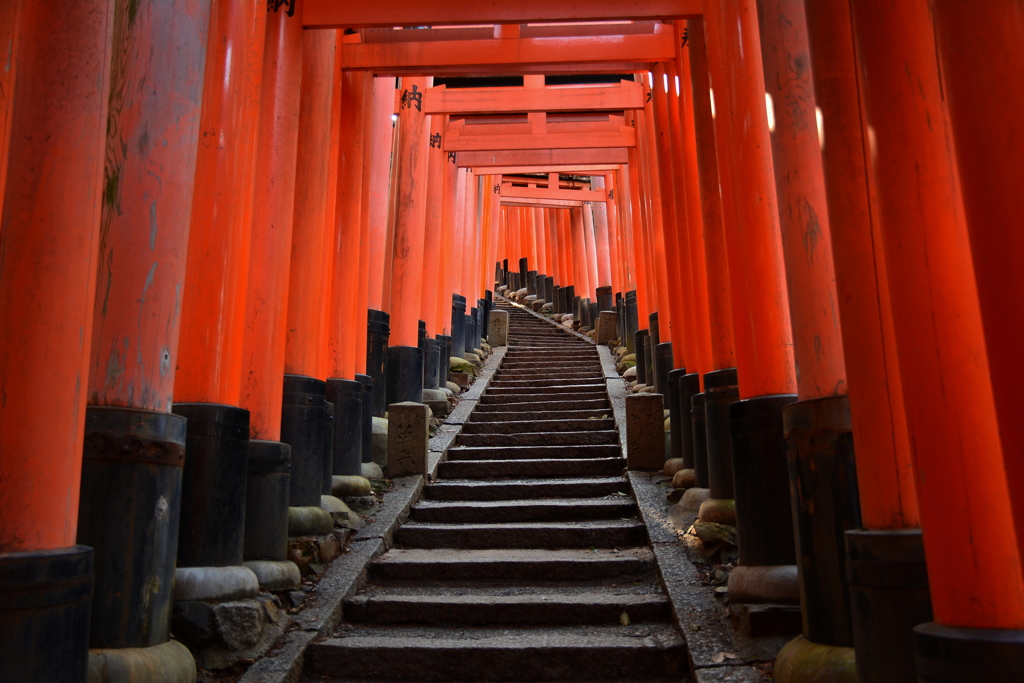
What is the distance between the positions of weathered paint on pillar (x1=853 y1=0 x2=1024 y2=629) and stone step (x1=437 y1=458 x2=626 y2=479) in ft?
16.8

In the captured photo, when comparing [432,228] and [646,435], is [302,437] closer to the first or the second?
[646,435]

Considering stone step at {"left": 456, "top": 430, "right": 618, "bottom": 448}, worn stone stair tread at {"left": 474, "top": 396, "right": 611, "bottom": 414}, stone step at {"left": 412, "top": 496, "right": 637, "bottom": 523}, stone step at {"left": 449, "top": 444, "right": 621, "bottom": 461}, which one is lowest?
stone step at {"left": 412, "top": 496, "right": 637, "bottom": 523}

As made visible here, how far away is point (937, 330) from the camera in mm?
2596

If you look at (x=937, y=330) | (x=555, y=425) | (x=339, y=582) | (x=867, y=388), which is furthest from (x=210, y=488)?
(x=555, y=425)

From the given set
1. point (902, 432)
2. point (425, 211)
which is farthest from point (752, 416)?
point (425, 211)

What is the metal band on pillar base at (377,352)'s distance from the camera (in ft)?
28.6

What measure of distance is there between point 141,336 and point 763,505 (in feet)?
9.89

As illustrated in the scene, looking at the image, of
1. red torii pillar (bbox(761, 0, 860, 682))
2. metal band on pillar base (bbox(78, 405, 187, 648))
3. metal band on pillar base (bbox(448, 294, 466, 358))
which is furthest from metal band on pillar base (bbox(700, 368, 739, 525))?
metal band on pillar base (bbox(448, 294, 466, 358))

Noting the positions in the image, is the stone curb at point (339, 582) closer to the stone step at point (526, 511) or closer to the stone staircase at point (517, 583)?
the stone staircase at point (517, 583)

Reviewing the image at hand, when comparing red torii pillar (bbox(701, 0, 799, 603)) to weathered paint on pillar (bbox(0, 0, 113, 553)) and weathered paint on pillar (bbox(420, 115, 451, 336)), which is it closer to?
weathered paint on pillar (bbox(0, 0, 113, 553))

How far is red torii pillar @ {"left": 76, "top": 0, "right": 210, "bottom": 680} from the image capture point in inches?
135

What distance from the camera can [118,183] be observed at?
3656 mm

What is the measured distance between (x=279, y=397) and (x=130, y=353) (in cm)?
176

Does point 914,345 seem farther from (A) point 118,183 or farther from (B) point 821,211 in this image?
(A) point 118,183
